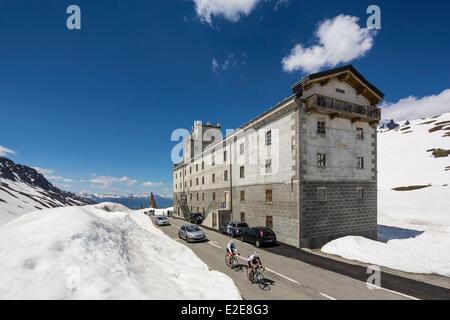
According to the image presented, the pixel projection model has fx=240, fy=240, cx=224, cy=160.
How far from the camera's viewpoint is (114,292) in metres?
6.79

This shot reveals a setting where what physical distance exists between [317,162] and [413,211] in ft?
90.3

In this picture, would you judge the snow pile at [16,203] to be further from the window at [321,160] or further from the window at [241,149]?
the window at [321,160]

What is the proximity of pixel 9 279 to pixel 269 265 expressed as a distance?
514 inches

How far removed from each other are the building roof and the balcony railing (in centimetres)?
159

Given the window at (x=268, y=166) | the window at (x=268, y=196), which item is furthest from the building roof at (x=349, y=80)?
the window at (x=268, y=196)

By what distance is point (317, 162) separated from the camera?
888 inches

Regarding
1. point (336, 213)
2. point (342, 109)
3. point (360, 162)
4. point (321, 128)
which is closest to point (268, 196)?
point (336, 213)

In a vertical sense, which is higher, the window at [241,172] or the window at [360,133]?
the window at [360,133]

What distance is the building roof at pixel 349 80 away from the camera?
73.5 ft

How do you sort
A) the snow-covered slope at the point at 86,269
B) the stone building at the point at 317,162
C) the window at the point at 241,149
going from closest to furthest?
the snow-covered slope at the point at 86,269 → the stone building at the point at 317,162 → the window at the point at 241,149

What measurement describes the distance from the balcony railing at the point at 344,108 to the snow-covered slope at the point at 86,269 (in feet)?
57.0

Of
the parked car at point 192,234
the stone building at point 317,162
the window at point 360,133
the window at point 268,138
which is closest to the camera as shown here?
the stone building at point 317,162
